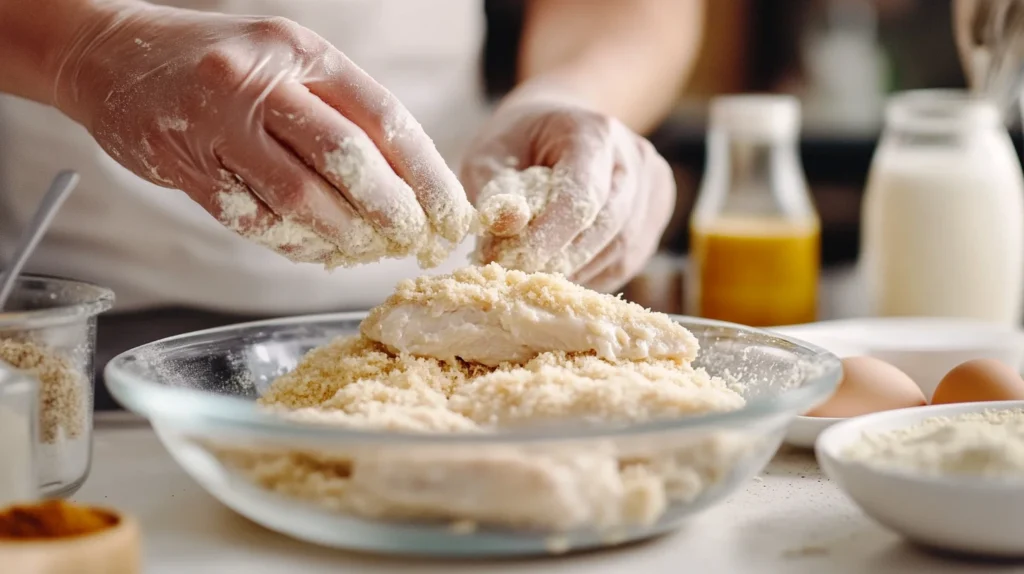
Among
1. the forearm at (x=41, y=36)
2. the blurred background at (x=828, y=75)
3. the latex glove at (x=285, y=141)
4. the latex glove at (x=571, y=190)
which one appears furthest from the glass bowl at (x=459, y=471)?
the blurred background at (x=828, y=75)

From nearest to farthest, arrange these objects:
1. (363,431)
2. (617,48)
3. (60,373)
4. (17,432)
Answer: (363,431), (17,432), (60,373), (617,48)

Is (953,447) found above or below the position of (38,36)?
below

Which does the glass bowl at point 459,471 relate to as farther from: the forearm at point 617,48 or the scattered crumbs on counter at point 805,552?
the forearm at point 617,48

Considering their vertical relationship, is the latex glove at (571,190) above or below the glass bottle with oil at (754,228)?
above

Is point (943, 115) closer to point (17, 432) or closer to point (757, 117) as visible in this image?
point (757, 117)

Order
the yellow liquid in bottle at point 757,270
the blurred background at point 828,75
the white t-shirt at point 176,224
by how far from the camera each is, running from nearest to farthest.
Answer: the white t-shirt at point 176,224
the yellow liquid in bottle at point 757,270
the blurred background at point 828,75

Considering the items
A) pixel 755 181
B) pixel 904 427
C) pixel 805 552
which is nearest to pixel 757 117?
pixel 755 181

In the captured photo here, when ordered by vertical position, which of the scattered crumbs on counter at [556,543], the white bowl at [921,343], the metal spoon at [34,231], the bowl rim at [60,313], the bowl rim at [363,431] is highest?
the metal spoon at [34,231]

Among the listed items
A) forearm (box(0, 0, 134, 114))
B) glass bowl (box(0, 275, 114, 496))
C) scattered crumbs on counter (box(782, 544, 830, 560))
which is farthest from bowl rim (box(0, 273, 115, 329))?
scattered crumbs on counter (box(782, 544, 830, 560))
